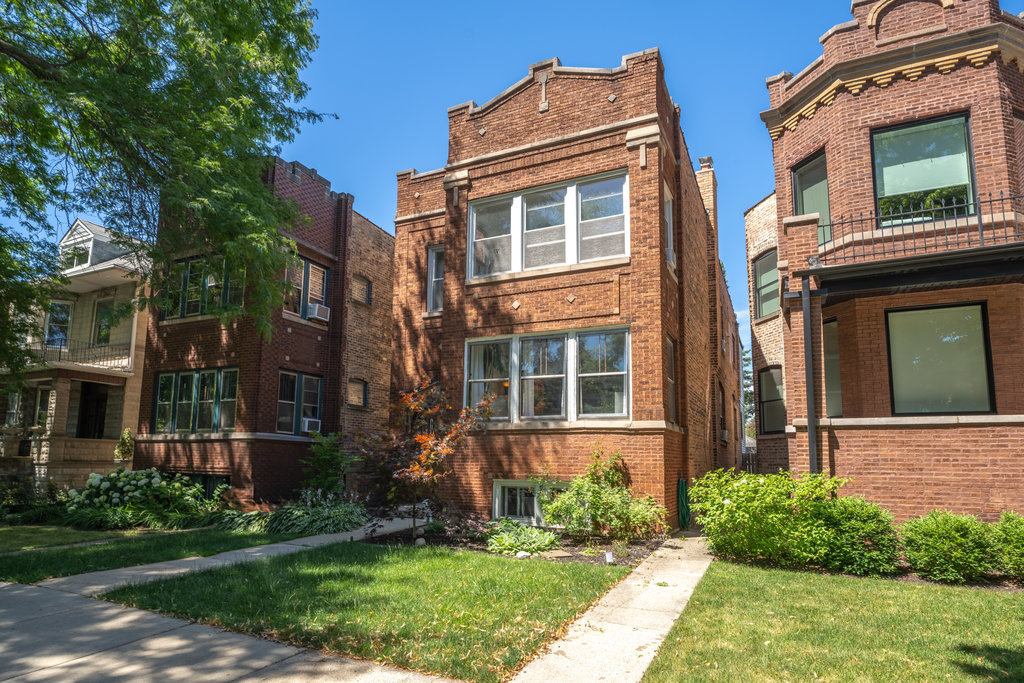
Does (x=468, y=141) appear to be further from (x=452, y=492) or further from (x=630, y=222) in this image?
(x=452, y=492)

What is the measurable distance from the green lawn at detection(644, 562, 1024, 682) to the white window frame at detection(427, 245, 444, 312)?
10.3 metres

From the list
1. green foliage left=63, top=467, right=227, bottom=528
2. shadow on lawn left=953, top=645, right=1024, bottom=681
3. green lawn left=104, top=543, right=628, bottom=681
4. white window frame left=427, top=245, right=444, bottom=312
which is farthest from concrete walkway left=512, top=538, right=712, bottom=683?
green foliage left=63, top=467, right=227, bottom=528

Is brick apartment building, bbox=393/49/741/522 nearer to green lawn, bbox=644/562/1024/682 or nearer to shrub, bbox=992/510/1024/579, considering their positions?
green lawn, bbox=644/562/1024/682

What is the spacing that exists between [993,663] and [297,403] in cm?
1534

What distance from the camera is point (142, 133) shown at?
10.1 metres

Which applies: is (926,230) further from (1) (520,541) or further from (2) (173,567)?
(2) (173,567)

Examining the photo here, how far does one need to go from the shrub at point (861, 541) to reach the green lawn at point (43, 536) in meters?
12.3

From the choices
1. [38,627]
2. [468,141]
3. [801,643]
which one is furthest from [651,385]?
[38,627]

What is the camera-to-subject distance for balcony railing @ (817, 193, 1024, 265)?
33.6ft

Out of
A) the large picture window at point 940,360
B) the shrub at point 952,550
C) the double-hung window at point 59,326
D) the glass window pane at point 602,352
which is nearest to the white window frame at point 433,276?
the glass window pane at point 602,352

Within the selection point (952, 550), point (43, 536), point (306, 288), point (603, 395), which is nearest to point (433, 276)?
point (306, 288)

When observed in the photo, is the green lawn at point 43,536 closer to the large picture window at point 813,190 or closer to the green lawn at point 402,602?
the green lawn at point 402,602

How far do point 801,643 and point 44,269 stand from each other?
14415 mm

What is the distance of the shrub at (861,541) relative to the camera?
26.4ft
